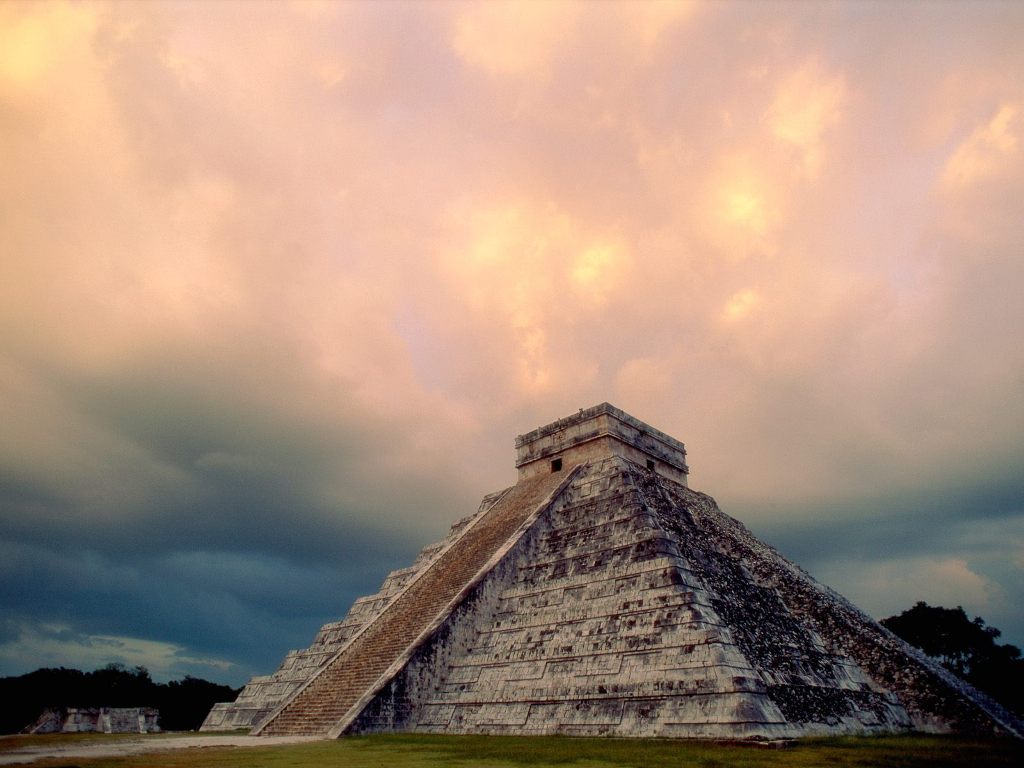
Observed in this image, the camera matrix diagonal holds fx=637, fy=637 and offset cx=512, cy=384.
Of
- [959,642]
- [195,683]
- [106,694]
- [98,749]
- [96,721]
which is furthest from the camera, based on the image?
[195,683]

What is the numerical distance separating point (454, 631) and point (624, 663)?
177 inches

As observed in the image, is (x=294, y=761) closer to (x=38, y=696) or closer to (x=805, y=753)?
(x=805, y=753)

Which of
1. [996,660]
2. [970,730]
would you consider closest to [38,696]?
[970,730]

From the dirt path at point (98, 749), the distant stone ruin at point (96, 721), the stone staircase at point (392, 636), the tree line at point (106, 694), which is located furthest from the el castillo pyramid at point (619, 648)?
the tree line at point (106, 694)

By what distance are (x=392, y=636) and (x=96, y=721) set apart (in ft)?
37.5

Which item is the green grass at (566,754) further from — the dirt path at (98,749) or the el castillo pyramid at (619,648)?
the el castillo pyramid at (619,648)

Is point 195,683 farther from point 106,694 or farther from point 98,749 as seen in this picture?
point 98,749

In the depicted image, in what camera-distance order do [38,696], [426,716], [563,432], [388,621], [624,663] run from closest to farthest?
1. [624,663]
2. [426,716]
3. [388,621]
4. [563,432]
5. [38,696]

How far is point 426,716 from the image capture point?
13.9 m

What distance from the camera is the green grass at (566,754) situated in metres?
8.35

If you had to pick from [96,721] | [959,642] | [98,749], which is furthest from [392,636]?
[959,642]

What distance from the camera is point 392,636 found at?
16.7 metres

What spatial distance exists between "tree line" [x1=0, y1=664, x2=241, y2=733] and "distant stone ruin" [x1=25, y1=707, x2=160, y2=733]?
73.3 feet

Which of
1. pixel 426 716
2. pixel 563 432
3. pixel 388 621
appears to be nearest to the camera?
pixel 426 716
